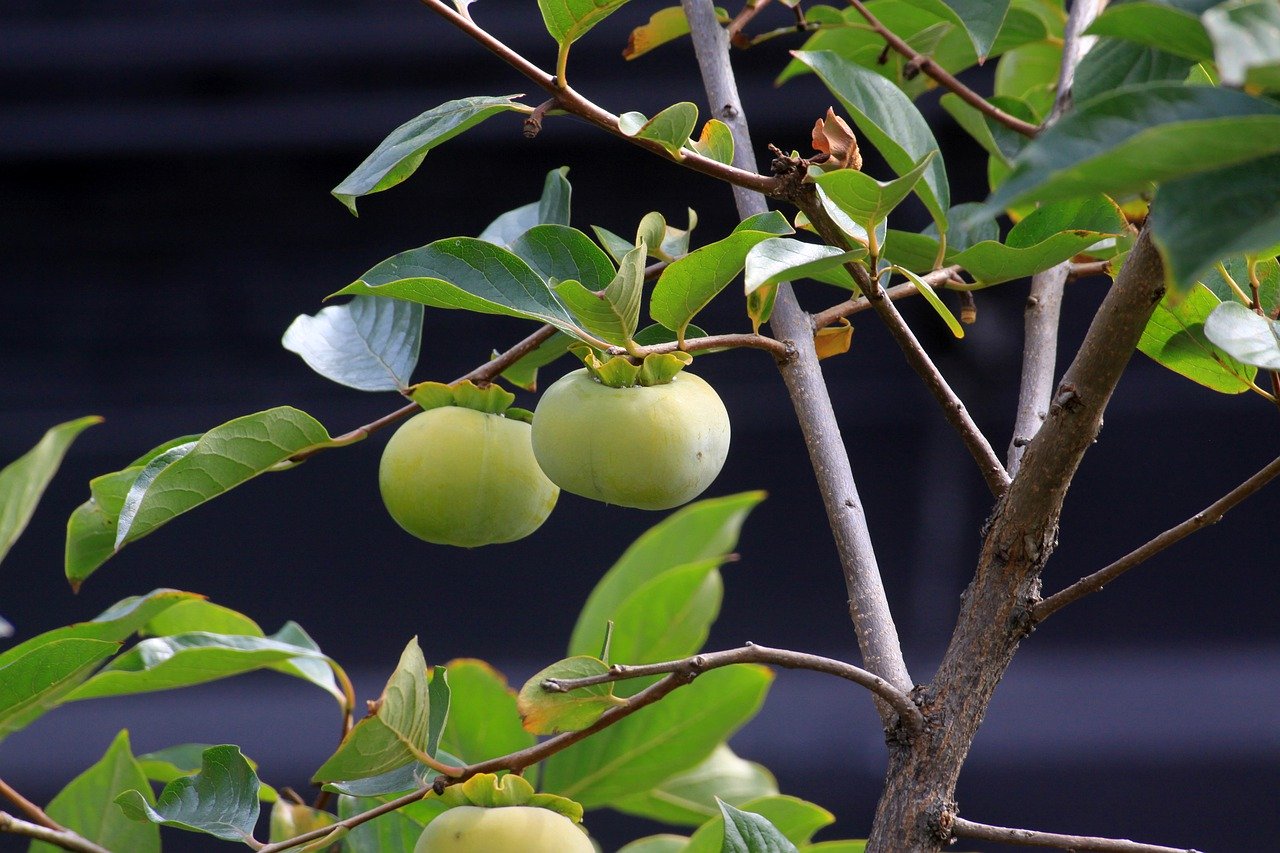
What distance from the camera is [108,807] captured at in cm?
66

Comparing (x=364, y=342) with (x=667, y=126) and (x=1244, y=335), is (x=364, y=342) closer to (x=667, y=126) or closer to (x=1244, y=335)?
(x=667, y=126)

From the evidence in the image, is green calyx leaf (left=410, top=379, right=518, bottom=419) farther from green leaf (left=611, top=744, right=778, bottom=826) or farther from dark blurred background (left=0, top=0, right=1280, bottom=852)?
dark blurred background (left=0, top=0, right=1280, bottom=852)

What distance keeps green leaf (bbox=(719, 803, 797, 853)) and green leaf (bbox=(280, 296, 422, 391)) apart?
1.02 ft

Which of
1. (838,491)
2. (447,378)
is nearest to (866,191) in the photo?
(838,491)

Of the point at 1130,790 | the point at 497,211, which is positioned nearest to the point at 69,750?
the point at 497,211

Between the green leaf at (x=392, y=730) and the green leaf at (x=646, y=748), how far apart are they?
10.8 inches

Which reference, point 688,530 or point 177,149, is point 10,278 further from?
point 688,530

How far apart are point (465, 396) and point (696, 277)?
189 millimetres

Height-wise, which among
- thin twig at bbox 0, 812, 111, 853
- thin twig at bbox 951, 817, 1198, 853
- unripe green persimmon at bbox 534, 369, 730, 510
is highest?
unripe green persimmon at bbox 534, 369, 730, 510

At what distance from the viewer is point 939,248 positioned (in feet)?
1.82

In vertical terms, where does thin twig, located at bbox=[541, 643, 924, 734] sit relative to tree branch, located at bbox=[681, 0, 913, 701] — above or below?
below

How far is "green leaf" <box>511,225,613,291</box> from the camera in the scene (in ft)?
1.65

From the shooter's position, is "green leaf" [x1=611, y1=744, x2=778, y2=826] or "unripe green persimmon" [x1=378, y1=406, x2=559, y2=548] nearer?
"unripe green persimmon" [x1=378, y1=406, x2=559, y2=548]

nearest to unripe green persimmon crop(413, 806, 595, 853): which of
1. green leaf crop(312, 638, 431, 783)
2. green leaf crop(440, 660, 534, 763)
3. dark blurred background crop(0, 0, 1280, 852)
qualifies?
green leaf crop(312, 638, 431, 783)
